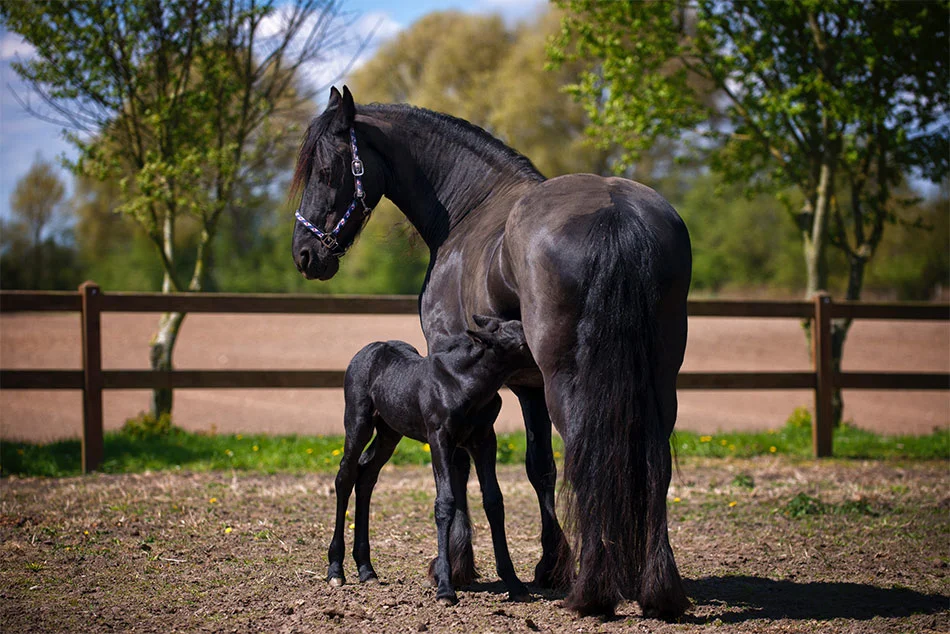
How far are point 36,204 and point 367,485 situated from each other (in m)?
33.6

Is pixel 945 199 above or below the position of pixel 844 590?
above

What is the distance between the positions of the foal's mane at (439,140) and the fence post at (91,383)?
402cm

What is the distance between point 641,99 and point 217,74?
4939mm

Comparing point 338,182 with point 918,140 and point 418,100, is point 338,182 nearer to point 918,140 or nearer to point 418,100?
point 918,140

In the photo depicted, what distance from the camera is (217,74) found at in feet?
31.3

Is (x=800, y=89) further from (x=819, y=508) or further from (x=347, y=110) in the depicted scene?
(x=347, y=110)

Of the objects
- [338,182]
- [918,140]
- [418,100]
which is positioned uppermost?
[418,100]

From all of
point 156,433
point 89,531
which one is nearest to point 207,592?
point 89,531

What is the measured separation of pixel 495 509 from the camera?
416 cm

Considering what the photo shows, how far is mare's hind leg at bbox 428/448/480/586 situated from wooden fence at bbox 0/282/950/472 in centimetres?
372

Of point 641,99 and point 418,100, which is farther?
point 418,100

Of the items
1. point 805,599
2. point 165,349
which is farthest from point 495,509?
point 165,349

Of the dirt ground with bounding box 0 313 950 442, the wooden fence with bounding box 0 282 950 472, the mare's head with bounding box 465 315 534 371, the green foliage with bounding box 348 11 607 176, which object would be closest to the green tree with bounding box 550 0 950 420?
the wooden fence with bounding box 0 282 950 472

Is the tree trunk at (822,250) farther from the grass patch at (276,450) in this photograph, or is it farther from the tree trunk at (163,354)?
the tree trunk at (163,354)
